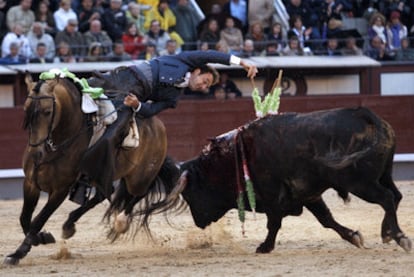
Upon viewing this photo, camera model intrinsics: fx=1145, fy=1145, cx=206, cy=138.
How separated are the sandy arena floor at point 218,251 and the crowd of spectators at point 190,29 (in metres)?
2.95

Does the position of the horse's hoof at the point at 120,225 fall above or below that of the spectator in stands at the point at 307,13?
below

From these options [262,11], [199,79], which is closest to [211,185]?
[199,79]

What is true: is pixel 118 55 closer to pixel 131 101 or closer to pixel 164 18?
pixel 164 18

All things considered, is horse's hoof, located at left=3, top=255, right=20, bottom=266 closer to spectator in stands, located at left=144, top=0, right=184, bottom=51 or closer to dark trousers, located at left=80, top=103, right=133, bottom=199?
dark trousers, located at left=80, top=103, right=133, bottom=199

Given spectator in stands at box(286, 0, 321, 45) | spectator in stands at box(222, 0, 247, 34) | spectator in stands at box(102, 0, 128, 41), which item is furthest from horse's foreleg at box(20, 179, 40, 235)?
spectator in stands at box(286, 0, 321, 45)

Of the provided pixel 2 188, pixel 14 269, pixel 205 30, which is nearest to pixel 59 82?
pixel 14 269

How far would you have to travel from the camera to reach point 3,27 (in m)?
14.1

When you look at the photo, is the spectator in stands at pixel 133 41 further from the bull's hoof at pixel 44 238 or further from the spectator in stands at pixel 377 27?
the bull's hoof at pixel 44 238

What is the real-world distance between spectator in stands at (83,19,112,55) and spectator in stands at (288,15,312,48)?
8.62ft

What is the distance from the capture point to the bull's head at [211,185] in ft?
28.1

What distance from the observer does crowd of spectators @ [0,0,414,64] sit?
46.0 ft

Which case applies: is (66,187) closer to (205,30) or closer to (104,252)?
(104,252)

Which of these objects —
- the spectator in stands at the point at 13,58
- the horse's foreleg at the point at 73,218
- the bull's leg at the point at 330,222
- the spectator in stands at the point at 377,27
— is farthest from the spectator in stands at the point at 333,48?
the horse's foreleg at the point at 73,218

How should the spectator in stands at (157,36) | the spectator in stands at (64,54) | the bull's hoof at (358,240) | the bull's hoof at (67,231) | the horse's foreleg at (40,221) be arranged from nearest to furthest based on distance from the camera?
1. the horse's foreleg at (40,221)
2. the bull's hoof at (358,240)
3. the bull's hoof at (67,231)
4. the spectator in stands at (64,54)
5. the spectator in stands at (157,36)
